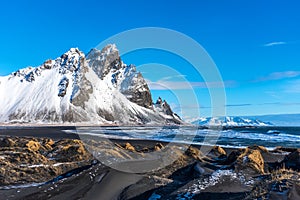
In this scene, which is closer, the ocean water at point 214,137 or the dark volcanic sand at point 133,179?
the dark volcanic sand at point 133,179

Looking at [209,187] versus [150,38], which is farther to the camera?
[150,38]

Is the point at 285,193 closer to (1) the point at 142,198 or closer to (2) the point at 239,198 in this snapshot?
(2) the point at 239,198

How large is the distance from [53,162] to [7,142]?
1168 centimetres

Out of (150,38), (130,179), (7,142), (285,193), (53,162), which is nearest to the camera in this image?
(285,193)

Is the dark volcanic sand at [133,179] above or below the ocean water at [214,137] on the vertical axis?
below

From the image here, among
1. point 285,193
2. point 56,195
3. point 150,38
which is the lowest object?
point 56,195

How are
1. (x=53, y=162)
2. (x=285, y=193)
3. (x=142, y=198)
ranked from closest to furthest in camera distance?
(x=285, y=193)
(x=142, y=198)
(x=53, y=162)

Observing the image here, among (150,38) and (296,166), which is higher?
(150,38)

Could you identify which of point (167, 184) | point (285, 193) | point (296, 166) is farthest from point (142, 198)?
point (296, 166)

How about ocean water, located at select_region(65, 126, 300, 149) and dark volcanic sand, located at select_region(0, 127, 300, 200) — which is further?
ocean water, located at select_region(65, 126, 300, 149)

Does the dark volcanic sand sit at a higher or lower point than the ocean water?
lower

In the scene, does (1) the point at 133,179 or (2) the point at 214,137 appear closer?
(1) the point at 133,179

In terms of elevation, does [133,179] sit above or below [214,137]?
below

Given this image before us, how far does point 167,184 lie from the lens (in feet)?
54.6
